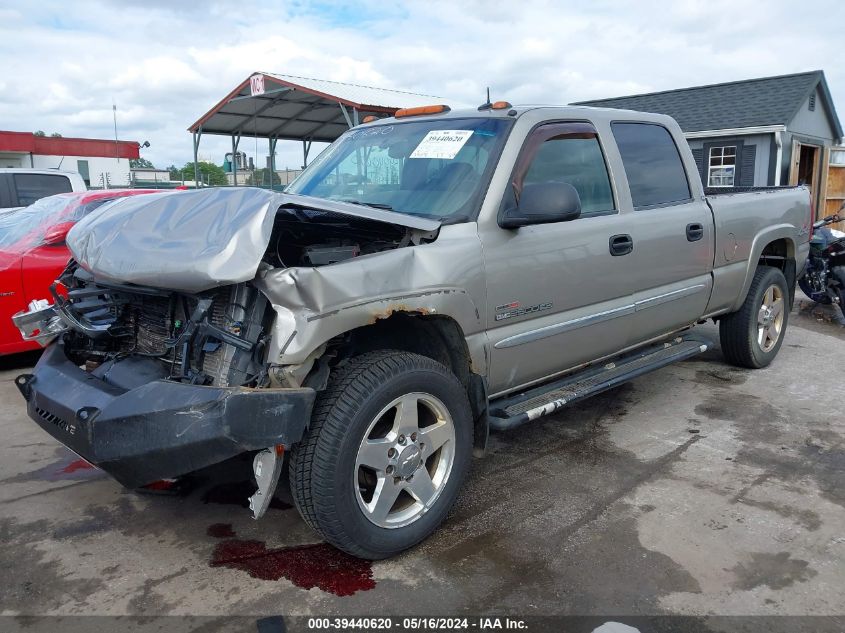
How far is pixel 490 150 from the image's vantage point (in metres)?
3.56

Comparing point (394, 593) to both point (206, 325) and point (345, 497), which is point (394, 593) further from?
point (206, 325)

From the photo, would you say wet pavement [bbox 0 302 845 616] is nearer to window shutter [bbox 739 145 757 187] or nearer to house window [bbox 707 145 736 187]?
window shutter [bbox 739 145 757 187]

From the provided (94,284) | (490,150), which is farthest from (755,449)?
(94,284)

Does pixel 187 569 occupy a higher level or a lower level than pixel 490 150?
lower

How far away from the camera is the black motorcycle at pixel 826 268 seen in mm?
7879

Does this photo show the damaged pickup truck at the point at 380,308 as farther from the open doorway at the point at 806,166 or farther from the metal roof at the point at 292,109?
the open doorway at the point at 806,166

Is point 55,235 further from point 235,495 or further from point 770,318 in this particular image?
point 770,318

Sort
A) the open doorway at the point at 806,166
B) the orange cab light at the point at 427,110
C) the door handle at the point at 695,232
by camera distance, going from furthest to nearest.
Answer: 1. the open doorway at the point at 806,166
2. the door handle at the point at 695,232
3. the orange cab light at the point at 427,110

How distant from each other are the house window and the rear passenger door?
1564cm

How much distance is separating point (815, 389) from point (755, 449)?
5.33 feet

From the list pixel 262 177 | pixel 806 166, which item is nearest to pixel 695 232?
pixel 262 177

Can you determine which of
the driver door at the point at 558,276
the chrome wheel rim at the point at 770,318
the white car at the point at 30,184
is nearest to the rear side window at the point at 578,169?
the driver door at the point at 558,276

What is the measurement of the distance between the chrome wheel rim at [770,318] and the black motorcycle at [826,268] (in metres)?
2.45

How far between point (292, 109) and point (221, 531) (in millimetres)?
13875
